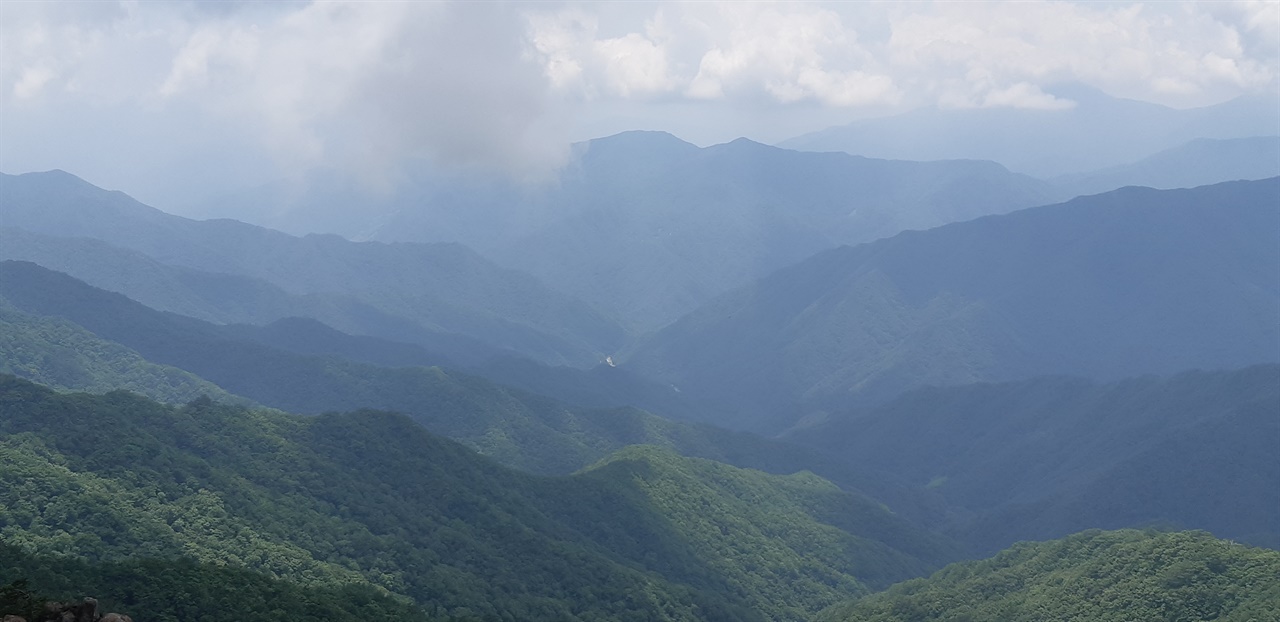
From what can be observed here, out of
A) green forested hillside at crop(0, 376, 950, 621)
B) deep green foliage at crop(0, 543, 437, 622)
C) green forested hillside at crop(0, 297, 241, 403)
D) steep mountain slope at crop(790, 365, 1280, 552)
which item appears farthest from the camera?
steep mountain slope at crop(790, 365, 1280, 552)

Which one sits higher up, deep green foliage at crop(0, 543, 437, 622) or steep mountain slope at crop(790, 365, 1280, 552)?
steep mountain slope at crop(790, 365, 1280, 552)

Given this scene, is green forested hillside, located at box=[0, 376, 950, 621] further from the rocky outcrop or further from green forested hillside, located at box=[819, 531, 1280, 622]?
the rocky outcrop

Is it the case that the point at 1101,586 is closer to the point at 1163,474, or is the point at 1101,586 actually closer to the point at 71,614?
the point at 71,614

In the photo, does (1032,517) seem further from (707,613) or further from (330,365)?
Answer: (330,365)

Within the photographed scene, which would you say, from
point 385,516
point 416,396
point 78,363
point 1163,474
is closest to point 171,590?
point 385,516

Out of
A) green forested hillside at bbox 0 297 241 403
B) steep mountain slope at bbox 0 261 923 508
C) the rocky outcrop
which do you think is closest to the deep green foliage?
the rocky outcrop

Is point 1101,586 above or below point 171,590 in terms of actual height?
above
